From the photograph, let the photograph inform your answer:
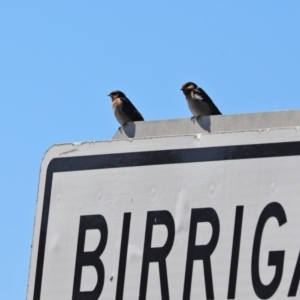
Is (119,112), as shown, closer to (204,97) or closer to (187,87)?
(187,87)

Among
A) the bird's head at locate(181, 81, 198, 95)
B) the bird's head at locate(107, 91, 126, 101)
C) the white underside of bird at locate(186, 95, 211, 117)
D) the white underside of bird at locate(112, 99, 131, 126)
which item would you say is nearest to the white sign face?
the white underside of bird at locate(186, 95, 211, 117)

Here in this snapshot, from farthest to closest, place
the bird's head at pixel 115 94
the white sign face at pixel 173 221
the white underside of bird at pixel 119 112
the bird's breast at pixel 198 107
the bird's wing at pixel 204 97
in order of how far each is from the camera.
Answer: the bird's head at pixel 115 94, the white underside of bird at pixel 119 112, the bird's wing at pixel 204 97, the bird's breast at pixel 198 107, the white sign face at pixel 173 221

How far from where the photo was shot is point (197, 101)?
25.2ft

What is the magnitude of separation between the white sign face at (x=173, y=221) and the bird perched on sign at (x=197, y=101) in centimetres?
452

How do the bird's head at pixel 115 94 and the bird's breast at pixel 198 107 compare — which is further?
the bird's head at pixel 115 94

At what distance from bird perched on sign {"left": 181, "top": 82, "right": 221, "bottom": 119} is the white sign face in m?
4.52

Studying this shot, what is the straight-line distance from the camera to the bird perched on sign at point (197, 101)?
7.57 m

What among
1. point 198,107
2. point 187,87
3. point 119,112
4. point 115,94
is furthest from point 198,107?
point 115,94

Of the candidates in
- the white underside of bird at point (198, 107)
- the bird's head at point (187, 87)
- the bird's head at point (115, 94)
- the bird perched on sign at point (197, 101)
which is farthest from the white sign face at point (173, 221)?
the bird's head at point (115, 94)

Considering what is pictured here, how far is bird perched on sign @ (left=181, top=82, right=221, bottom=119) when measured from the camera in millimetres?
7574

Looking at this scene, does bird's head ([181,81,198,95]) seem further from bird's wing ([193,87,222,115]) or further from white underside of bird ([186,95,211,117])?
white underside of bird ([186,95,211,117])

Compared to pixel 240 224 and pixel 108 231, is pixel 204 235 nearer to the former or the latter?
pixel 240 224

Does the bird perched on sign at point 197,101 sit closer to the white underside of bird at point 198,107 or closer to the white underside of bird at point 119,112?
the white underside of bird at point 198,107

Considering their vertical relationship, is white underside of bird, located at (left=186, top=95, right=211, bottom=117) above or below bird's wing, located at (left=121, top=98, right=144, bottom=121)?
below
